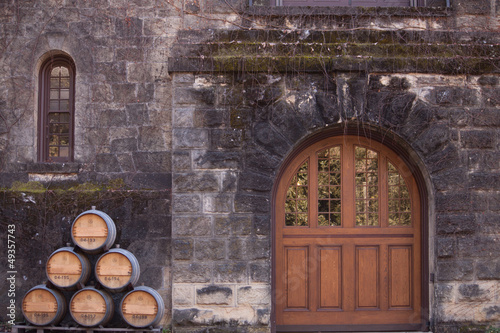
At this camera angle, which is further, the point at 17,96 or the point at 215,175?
the point at 17,96

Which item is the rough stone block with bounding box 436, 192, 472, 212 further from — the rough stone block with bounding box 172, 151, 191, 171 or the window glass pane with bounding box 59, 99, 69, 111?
the window glass pane with bounding box 59, 99, 69, 111

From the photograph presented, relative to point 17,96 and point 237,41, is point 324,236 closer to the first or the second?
point 237,41

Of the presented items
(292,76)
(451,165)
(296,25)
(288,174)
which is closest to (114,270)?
(288,174)

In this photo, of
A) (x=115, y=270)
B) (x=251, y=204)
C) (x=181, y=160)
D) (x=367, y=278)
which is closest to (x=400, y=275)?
(x=367, y=278)

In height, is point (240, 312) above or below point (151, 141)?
below

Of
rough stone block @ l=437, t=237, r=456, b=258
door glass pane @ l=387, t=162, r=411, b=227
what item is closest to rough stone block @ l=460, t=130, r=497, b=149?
door glass pane @ l=387, t=162, r=411, b=227

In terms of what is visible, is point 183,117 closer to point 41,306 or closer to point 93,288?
point 93,288

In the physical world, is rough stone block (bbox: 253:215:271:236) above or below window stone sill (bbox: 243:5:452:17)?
below

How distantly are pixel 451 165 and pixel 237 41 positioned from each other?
3.11m

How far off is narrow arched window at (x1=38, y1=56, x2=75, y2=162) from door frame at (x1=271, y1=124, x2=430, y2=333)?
9.73 feet

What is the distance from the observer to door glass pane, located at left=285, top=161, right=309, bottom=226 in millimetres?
5535

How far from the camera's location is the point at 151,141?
5.43m

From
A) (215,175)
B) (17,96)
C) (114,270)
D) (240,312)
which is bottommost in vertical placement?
(240,312)

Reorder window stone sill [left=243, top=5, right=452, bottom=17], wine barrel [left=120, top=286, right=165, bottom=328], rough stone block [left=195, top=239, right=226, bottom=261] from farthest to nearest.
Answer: window stone sill [left=243, top=5, right=452, bottom=17]
rough stone block [left=195, top=239, right=226, bottom=261]
wine barrel [left=120, top=286, right=165, bottom=328]
